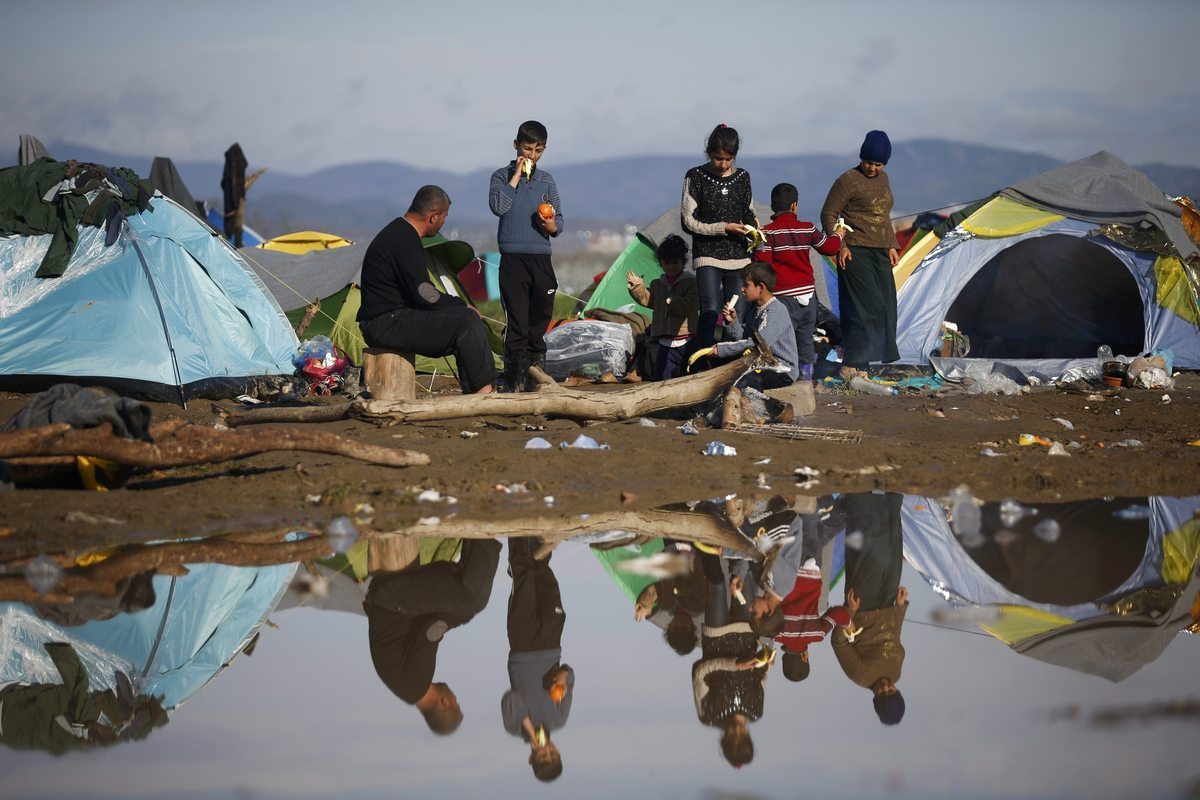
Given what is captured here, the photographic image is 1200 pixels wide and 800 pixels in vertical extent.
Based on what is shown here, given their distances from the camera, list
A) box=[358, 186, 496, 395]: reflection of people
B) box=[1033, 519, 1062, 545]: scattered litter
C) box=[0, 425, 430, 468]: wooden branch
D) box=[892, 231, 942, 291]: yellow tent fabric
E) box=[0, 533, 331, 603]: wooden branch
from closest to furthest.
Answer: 1. box=[0, 533, 331, 603]: wooden branch
2. box=[1033, 519, 1062, 545]: scattered litter
3. box=[0, 425, 430, 468]: wooden branch
4. box=[358, 186, 496, 395]: reflection of people
5. box=[892, 231, 942, 291]: yellow tent fabric

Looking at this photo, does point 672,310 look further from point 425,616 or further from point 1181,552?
point 425,616

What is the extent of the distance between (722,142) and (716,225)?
0.60 metres

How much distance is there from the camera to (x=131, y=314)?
399 inches

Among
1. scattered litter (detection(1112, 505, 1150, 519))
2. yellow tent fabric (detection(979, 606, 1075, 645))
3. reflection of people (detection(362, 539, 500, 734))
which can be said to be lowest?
scattered litter (detection(1112, 505, 1150, 519))

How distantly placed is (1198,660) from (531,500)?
10.5 ft

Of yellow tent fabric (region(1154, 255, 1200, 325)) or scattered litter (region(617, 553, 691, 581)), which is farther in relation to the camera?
yellow tent fabric (region(1154, 255, 1200, 325))

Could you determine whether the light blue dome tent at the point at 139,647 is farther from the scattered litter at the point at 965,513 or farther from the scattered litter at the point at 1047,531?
the scattered litter at the point at 1047,531

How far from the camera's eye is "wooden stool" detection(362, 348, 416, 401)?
346 inches

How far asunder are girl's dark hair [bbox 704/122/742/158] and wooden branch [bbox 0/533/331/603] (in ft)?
16.3

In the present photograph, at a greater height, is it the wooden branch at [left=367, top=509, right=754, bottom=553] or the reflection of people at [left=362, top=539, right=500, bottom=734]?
the reflection of people at [left=362, top=539, right=500, bottom=734]

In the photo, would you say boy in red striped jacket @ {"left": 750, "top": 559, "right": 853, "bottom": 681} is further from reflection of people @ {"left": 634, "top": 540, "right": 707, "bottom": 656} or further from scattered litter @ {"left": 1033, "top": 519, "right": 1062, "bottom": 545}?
scattered litter @ {"left": 1033, "top": 519, "right": 1062, "bottom": 545}

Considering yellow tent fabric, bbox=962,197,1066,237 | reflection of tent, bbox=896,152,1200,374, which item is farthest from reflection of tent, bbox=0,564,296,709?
yellow tent fabric, bbox=962,197,1066,237

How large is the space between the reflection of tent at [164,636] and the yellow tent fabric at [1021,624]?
8.53 feet

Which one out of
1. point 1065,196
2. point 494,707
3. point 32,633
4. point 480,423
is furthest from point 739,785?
point 1065,196
